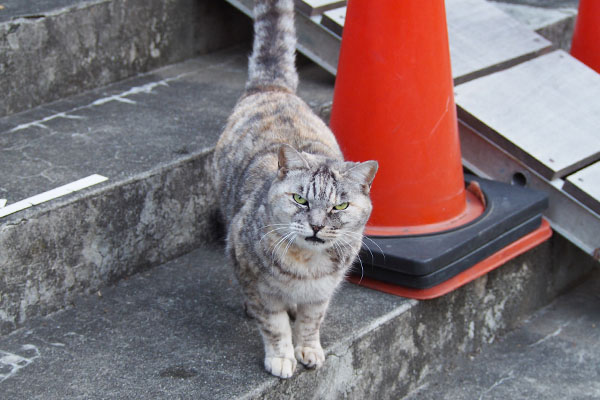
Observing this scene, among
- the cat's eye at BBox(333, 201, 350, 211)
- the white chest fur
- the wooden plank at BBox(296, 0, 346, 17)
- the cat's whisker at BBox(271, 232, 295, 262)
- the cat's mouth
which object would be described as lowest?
the white chest fur

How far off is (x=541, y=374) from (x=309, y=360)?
1296 mm

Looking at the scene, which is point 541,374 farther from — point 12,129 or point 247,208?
point 12,129

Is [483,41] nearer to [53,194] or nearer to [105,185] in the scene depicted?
[105,185]

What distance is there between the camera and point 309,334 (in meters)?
2.78

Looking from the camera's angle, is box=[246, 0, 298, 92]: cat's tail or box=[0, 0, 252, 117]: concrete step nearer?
box=[246, 0, 298, 92]: cat's tail

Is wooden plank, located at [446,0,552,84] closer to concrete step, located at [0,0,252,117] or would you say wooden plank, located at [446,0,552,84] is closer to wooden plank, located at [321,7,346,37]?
wooden plank, located at [321,7,346,37]

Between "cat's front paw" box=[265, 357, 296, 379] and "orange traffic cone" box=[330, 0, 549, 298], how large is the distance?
688 millimetres

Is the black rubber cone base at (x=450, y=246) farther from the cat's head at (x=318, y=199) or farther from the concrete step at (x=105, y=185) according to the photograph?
the concrete step at (x=105, y=185)

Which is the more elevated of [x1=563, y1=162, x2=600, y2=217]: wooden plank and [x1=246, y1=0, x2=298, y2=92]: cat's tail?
[x1=246, y1=0, x2=298, y2=92]: cat's tail

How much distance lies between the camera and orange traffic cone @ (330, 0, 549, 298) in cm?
318

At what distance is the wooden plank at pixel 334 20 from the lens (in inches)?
163

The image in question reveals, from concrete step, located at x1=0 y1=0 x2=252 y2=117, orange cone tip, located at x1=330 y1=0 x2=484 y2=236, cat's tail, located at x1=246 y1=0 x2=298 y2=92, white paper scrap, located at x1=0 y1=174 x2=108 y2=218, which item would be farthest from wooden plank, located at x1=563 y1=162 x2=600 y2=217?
concrete step, located at x1=0 y1=0 x2=252 y2=117

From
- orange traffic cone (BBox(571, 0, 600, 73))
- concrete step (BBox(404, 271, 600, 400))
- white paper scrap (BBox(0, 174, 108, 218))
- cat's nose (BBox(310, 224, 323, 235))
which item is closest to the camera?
cat's nose (BBox(310, 224, 323, 235))

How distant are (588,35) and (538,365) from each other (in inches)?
82.3
